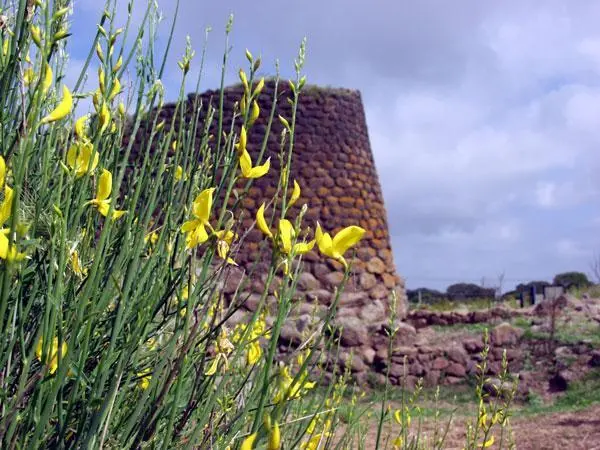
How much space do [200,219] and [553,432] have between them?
500 centimetres

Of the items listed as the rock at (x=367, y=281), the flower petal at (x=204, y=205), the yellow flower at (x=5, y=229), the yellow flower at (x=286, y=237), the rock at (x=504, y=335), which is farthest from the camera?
the rock at (x=367, y=281)

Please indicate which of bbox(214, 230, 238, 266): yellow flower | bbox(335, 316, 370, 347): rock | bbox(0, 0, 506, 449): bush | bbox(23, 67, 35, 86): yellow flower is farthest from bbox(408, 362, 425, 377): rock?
bbox(214, 230, 238, 266): yellow flower

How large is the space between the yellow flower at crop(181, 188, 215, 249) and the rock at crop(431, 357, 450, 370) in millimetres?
7458

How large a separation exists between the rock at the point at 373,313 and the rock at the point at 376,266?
1.20ft

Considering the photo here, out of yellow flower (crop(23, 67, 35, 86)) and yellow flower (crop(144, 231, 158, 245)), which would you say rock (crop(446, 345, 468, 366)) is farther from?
yellow flower (crop(23, 67, 35, 86))

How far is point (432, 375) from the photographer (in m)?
8.09

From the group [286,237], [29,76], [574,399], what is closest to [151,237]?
[29,76]

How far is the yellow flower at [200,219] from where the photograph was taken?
94 centimetres

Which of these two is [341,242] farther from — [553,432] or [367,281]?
[367,281]

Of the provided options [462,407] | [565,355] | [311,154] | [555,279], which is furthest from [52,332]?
[555,279]

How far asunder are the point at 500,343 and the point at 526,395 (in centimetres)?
95

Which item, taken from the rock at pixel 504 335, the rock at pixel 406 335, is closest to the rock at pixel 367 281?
the rock at pixel 406 335

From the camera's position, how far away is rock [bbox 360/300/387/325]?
29.2ft

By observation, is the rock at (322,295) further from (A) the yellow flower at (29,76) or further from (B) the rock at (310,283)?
(A) the yellow flower at (29,76)
